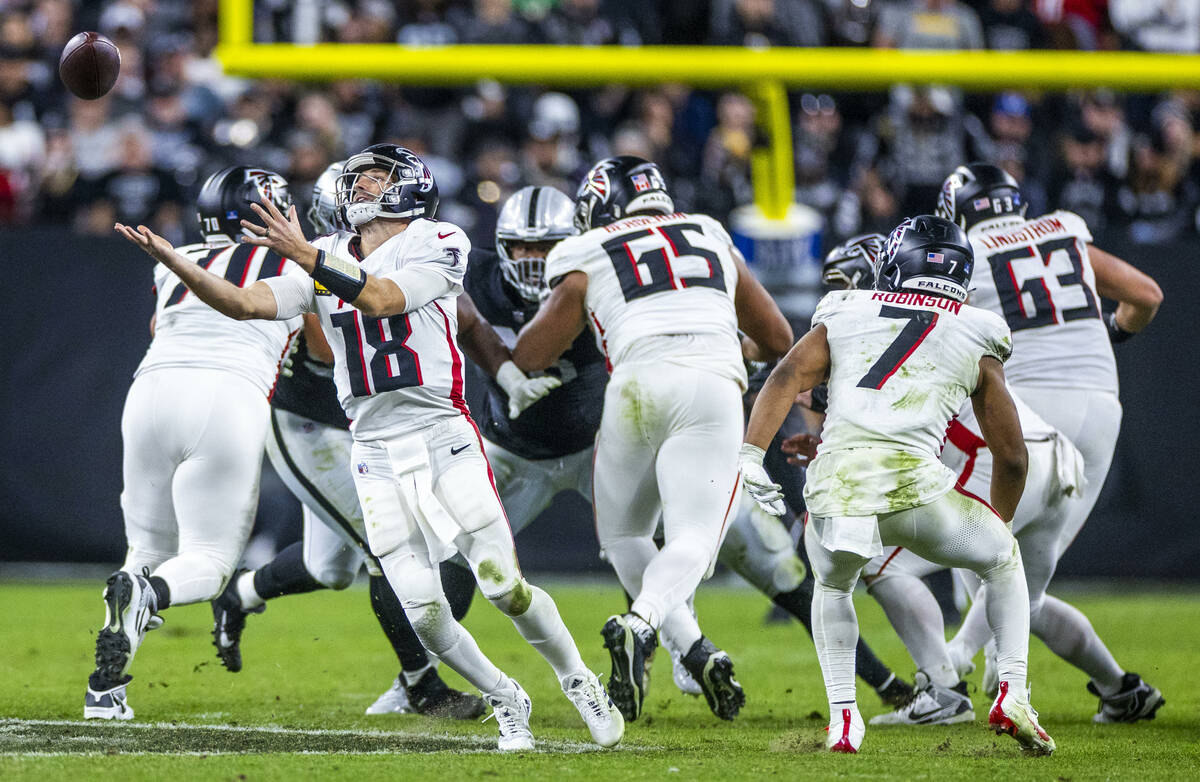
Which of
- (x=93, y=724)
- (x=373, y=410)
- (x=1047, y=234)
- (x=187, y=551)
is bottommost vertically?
(x=93, y=724)

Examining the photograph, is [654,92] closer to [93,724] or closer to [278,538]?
[278,538]

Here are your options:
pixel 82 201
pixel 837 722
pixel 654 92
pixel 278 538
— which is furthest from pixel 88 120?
pixel 837 722

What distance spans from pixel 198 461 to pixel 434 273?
1.30 meters

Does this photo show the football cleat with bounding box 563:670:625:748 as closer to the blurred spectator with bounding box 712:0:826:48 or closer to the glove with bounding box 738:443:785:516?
the glove with bounding box 738:443:785:516

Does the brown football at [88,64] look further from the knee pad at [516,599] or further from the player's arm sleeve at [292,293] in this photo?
the knee pad at [516,599]

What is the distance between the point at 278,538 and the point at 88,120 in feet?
11.3

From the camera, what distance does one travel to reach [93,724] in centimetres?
502

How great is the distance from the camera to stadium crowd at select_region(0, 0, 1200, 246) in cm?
1019

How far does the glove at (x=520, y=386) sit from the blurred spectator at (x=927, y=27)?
18.1ft

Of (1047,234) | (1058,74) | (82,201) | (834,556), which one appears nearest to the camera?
(834,556)

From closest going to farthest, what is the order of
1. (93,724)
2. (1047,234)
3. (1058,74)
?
(93,724), (1047,234), (1058,74)

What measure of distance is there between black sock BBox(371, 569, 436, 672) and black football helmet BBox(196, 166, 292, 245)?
1488mm

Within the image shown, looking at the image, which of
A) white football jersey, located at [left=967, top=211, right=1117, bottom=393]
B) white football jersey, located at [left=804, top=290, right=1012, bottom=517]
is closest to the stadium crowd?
white football jersey, located at [left=967, top=211, right=1117, bottom=393]

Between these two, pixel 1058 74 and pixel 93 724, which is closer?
pixel 93 724
